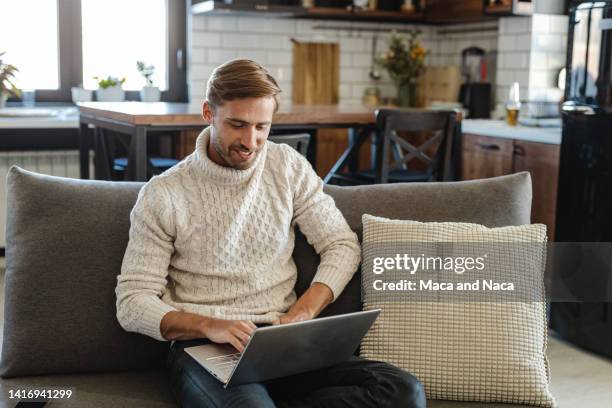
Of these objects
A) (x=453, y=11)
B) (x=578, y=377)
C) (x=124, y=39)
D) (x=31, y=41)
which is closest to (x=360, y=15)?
(x=453, y=11)

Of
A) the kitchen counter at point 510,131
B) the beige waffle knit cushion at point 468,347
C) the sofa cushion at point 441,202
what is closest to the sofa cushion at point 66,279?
the sofa cushion at point 441,202

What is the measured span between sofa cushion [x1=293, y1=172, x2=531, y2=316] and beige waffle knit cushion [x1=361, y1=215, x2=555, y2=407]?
25 cm

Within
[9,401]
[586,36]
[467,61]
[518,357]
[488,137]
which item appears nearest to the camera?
[9,401]

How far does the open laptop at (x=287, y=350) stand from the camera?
1.61 meters

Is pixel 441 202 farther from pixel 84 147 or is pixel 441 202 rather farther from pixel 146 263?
pixel 84 147

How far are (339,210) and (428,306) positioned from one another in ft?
1.31

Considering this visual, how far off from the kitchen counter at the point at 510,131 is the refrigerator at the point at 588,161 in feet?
1.39

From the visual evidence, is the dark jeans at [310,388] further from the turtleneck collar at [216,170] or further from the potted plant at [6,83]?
the potted plant at [6,83]

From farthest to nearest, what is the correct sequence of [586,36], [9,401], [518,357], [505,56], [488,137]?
[505,56] → [488,137] → [586,36] → [518,357] → [9,401]

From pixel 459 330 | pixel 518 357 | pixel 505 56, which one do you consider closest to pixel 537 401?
pixel 518 357

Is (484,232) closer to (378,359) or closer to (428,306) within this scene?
(428,306)

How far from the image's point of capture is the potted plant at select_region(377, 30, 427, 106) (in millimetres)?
5723

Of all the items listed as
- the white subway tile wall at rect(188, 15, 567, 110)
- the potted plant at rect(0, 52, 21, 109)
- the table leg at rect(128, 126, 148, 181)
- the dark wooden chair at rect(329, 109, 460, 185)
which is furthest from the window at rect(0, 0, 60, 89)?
the dark wooden chair at rect(329, 109, 460, 185)

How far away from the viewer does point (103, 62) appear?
5418mm
